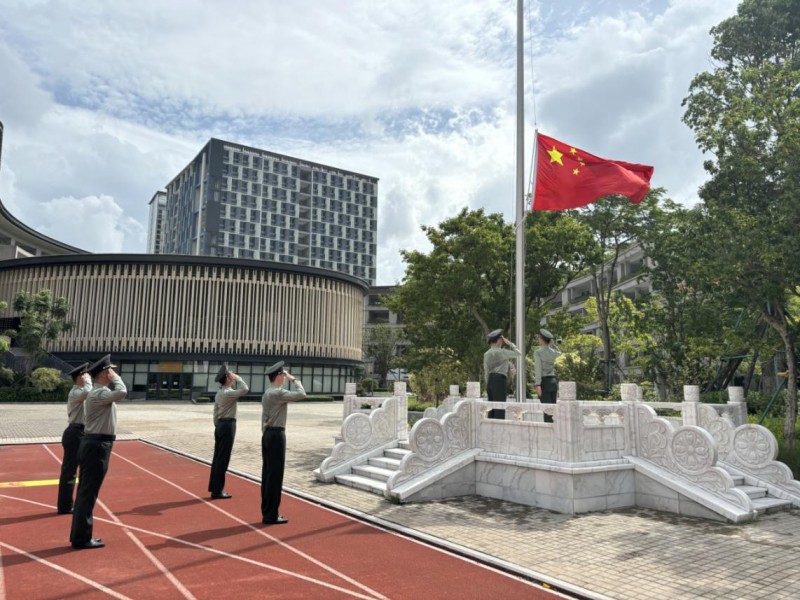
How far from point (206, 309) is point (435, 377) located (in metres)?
27.6

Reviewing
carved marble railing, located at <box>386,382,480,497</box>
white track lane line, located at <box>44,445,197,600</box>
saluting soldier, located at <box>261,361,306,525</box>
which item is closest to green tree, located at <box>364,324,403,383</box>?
carved marble railing, located at <box>386,382,480,497</box>

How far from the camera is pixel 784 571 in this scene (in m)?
6.07

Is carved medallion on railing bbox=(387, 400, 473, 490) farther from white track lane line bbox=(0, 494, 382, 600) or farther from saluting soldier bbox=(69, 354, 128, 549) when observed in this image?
saluting soldier bbox=(69, 354, 128, 549)

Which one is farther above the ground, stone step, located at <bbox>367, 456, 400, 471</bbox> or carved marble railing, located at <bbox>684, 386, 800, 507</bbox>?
carved marble railing, located at <bbox>684, 386, 800, 507</bbox>

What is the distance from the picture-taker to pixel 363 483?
1048cm

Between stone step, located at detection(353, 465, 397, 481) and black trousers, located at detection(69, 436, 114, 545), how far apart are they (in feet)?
16.7

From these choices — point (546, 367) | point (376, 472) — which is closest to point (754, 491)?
point (546, 367)

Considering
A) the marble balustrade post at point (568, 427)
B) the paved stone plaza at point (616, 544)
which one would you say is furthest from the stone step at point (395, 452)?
the marble balustrade post at point (568, 427)

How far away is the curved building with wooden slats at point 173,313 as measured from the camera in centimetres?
4709

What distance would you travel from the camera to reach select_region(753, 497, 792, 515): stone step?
861 centimetres

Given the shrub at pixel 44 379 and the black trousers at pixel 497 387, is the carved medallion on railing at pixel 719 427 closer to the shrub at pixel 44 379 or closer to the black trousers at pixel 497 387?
the black trousers at pixel 497 387

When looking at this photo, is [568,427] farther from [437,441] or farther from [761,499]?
[761,499]

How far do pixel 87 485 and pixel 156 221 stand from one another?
138 metres

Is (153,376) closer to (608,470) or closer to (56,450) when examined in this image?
(56,450)
